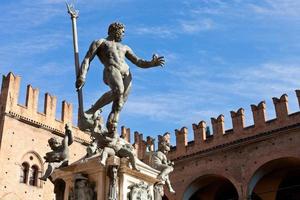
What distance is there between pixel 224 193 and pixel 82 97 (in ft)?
59.6

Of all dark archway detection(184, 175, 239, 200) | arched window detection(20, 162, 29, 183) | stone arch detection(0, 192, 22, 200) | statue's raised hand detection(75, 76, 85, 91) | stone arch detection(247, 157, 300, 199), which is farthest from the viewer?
dark archway detection(184, 175, 239, 200)

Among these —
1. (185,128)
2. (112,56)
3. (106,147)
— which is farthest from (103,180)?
(185,128)

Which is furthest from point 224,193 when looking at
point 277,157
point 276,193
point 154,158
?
point 154,158

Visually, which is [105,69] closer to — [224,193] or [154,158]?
→ [154,158]

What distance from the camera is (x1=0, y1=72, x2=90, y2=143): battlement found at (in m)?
20.0

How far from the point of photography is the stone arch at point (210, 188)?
21.1 m

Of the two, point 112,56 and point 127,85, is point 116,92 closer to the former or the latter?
point 127,85

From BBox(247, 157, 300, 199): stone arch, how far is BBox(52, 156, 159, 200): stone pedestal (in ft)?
48.8

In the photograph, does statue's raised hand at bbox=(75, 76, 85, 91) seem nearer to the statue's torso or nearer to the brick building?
the statue's torso

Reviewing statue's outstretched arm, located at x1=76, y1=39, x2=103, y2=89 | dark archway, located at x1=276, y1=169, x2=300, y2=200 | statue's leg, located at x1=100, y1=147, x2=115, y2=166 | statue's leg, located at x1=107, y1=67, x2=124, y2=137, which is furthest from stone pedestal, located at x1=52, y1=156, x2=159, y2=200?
dark archway, located at x1=276, y1=169, x2=300, y2=200

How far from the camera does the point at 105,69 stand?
5496 mm

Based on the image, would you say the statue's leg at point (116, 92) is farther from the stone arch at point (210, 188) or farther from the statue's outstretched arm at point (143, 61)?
the stone arch at point (210, 188)

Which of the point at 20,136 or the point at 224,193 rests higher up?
the point at 20,136

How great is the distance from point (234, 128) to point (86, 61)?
15811mm
